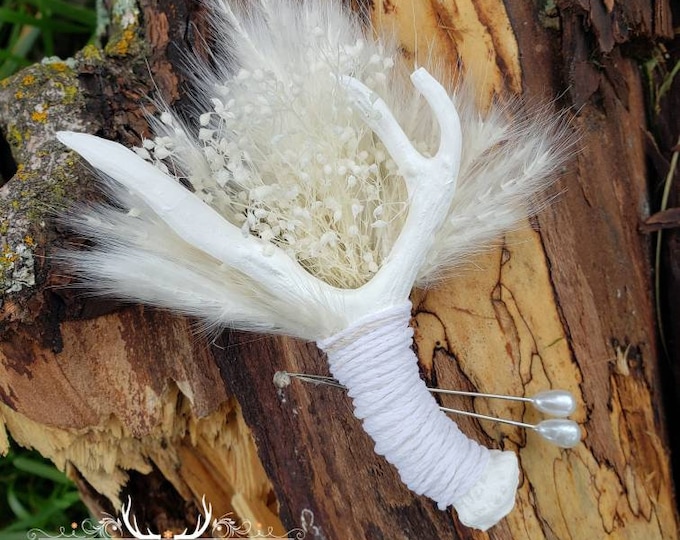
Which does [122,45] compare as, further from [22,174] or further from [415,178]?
[415,178]

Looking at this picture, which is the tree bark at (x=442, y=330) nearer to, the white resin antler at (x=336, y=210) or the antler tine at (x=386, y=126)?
the white resin antler at (x=336, y=210)

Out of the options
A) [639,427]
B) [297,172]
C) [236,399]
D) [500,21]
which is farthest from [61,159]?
[639,427]

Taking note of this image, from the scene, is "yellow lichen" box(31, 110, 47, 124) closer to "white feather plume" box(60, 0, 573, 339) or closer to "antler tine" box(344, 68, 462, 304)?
"white feather plume" box(60, 0, 573, 339)

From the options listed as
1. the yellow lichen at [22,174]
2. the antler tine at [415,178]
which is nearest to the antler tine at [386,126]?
the antler tine at [415,178]

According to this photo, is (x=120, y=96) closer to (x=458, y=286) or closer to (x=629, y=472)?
(x=458, y=286)

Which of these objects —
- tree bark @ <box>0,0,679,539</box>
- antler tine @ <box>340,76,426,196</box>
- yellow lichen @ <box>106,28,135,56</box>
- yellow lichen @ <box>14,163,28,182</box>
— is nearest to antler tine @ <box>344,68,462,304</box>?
antler tine @ <box>340,76,426,196</box>

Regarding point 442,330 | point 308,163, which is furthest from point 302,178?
point 442,330
